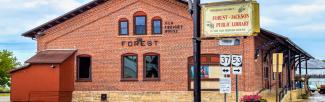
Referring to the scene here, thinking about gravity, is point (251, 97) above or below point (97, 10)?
below

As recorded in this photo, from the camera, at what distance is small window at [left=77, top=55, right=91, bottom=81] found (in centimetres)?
3581

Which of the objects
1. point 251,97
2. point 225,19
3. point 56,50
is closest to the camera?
point 225,19

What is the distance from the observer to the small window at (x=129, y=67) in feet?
114

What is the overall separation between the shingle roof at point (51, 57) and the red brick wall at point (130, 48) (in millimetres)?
403

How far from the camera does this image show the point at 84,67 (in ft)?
118

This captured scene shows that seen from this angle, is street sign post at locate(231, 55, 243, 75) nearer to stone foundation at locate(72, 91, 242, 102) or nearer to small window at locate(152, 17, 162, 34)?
stone foundation at locate(72, 91, 242, 102)

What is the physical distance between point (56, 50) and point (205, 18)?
2741 cm

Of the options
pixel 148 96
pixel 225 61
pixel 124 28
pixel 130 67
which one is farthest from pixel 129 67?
pixel 225 61

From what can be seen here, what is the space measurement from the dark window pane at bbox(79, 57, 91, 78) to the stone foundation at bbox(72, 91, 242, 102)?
116cm

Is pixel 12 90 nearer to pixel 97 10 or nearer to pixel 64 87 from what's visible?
pixel 64 87

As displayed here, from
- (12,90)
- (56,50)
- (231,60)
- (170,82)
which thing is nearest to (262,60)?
(170,82)

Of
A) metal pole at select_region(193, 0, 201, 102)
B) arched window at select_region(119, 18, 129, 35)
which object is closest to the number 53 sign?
metal pole at select_region(193, 0, 201, 102)

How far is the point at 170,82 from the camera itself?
3416 centimetres

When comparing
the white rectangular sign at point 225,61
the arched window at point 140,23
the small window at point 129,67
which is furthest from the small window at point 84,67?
the white rectangular sign at point 225,61
